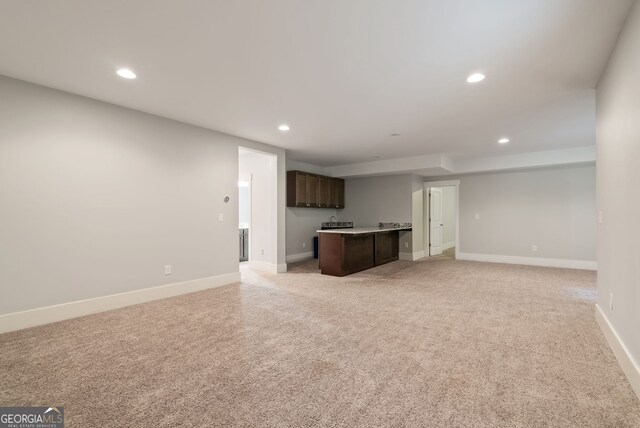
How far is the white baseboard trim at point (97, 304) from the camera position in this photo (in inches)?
118

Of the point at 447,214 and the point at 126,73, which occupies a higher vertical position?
the point at 126,73

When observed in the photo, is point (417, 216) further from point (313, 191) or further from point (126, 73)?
point (126, 73)

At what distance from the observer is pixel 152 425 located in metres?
1.64

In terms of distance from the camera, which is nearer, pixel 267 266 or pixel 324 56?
pixel 324 56

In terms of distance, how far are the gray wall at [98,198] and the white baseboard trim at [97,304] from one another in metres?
0.07

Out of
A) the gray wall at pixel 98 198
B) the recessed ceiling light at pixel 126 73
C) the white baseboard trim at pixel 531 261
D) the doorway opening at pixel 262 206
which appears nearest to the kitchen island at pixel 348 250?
the doorway opening at pixel 262 206

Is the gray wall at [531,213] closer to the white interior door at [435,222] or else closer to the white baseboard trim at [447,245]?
the white interior door at [435,222]

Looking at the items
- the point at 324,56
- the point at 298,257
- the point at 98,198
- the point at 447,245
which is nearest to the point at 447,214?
the point at 447,245

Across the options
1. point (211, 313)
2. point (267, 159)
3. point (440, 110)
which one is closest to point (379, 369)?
point (211, 313)

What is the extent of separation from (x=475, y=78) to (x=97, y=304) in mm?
4974

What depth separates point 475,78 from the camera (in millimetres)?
2965

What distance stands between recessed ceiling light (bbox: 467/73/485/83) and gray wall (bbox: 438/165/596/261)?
204 inches

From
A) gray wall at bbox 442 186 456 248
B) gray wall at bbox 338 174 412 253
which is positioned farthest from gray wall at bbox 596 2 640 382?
gray wall at bbox 442 186 456 248

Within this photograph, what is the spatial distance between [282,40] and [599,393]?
3377 mm
